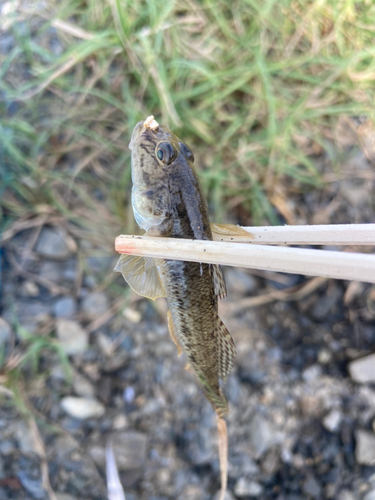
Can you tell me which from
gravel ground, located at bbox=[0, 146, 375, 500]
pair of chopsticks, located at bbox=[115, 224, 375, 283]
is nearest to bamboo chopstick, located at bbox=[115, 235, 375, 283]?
pair of chopsticks, located at bbox=[115, 224, 375, 283]

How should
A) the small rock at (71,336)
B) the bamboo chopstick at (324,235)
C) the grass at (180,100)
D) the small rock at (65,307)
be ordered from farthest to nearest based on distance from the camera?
the grass at (180,100) → the small rock at (65,307) → the small rock at (71,336) → the bamboo chopstick at (324,235)

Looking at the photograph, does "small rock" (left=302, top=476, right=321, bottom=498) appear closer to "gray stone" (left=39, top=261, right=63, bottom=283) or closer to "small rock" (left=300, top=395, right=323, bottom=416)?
"small rock" (left=300, top=395, right=323, bottom=416)

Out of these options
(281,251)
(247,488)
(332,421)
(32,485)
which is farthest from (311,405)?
(32,485)

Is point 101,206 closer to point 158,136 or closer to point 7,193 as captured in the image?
point 7,193

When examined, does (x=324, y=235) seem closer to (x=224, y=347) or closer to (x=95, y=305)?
(x=224, y=347)

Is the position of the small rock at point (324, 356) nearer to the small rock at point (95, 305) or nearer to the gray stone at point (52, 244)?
the small rock at point (95, 305)

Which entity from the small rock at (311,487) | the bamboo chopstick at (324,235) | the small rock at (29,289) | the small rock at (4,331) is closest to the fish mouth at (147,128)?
the bamboo chopstick at (324,235)
